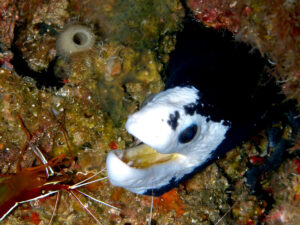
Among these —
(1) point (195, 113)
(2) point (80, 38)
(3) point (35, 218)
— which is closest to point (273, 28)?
(1) point (195, 113)

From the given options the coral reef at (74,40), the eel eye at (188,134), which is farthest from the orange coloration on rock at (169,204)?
the coral reef at (74,40)

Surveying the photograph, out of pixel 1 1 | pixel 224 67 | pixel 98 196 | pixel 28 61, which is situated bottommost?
pixel 98 196

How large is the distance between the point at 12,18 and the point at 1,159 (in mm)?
1377

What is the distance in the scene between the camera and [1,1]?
8.17ft

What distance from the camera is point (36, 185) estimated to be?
256 centimetres

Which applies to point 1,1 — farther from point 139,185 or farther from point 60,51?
point 139,185

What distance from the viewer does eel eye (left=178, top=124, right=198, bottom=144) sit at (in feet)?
6.37

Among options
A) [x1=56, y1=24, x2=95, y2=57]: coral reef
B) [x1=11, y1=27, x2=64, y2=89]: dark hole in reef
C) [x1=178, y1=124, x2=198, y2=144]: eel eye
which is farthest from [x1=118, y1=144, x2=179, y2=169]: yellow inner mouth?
[x1=56, y1=24, x2=95, y2=57]: coral reef

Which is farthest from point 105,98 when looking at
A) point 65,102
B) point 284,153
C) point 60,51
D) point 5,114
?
point 284,153

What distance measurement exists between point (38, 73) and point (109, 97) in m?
0.88

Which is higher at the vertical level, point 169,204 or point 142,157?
point 142,157

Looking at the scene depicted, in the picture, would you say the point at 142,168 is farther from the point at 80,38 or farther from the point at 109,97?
the point at 80,38

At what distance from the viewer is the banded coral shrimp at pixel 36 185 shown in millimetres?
2479

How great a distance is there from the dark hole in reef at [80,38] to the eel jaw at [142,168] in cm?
145
